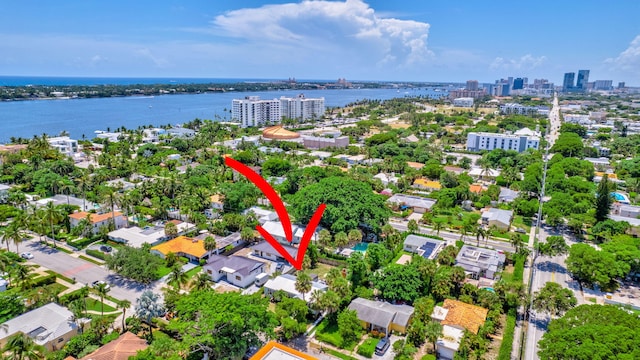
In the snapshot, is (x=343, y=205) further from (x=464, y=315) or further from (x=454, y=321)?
(x=454, y=321)

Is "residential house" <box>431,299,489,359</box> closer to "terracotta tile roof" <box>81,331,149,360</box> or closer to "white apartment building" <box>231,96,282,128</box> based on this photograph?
"terracotta tile roof" <box>81,331,149,360</box>

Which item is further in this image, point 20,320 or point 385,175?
point 385,175

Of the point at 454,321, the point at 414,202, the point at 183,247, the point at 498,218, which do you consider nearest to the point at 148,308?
the point at 183,247

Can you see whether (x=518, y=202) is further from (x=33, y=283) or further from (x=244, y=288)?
(x=33, y=283)

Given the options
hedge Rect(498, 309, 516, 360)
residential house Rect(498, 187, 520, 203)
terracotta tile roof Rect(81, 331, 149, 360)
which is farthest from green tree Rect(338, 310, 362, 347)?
residential house Rect(498, 187, 520, 203)

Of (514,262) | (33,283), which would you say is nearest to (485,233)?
(514,262)

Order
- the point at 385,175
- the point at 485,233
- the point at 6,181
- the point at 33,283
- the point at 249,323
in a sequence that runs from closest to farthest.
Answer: the point at 249,323 → the point at 33,283 → the point at 485,233 → the point at 6,181 → the point at 385,175
